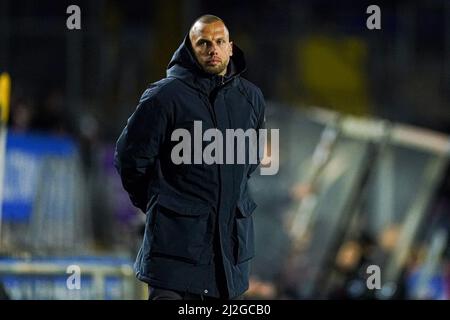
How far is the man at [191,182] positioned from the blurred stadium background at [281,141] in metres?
3.08

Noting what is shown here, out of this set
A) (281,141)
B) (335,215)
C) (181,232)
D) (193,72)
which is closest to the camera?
(181,232)

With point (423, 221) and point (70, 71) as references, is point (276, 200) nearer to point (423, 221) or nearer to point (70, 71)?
point (423, 221)

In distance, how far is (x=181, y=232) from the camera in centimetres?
545

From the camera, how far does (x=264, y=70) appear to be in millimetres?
16062

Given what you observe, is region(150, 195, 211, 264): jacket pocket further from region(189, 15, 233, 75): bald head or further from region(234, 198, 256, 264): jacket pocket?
region(189, 15, 233, 75): bald head

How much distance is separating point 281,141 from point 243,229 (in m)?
7.58

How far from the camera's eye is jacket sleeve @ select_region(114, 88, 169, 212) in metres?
5.46

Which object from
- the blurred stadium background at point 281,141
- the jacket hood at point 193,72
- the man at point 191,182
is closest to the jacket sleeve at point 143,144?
the man at point 191,182

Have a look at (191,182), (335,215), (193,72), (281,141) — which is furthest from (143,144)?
(281,141)

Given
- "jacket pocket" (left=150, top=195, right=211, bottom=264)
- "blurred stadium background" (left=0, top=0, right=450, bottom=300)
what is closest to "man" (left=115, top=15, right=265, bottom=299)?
"jacket pocket" (left=150, top=195, right=211, bottom=264)

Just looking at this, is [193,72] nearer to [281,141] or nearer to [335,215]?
[335,215]

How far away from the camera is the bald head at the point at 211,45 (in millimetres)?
5531

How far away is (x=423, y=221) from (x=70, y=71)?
238 inches
